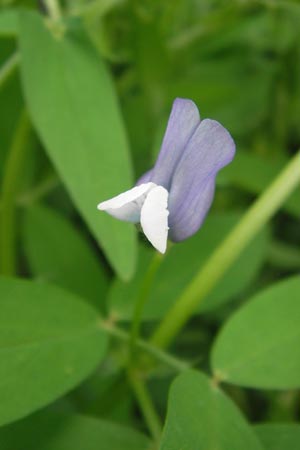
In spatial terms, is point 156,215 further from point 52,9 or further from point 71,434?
point 52,9

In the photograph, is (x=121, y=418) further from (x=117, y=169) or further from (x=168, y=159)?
(x=168, y=159)

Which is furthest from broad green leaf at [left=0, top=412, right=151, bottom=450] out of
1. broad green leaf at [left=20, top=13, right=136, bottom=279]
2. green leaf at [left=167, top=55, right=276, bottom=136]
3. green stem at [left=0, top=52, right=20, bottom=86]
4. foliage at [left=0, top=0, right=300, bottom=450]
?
green leaf at [left=167, top=55, right=276, bottom=136]

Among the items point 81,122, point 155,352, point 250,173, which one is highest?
point 81,122

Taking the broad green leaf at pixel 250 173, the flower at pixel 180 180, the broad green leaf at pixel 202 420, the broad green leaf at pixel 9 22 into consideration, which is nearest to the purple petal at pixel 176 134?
the flower at pixel 180 180

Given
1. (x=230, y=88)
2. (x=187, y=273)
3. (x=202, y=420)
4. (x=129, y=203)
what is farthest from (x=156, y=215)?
(x=230, y=88)

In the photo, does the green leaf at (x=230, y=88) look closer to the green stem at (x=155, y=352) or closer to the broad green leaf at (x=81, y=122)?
the broad green leaf at (x=81, y=122)
